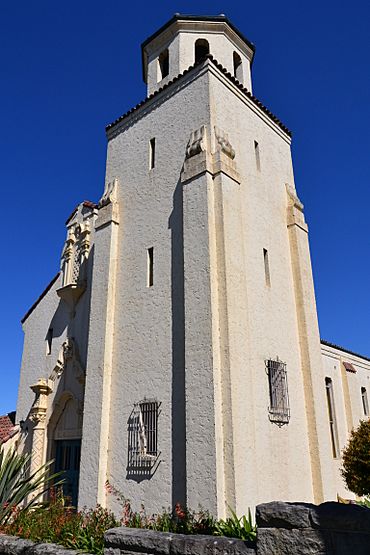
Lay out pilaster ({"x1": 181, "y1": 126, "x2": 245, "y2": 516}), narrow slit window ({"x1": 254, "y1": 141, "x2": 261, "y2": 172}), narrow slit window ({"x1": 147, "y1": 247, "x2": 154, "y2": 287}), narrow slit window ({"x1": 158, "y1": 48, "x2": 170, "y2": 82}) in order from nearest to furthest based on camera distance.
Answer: pilaster ({"x1": 181, "y1": 126, "x2": 245, "y2": 516})
narrow slit window ({"x1": 147, "y1": 247, "x2": 154, "y2": 287})
narrow slit window ({"x1": 254, "y1": 141, "x2": 261, "y2": 172})
narrow slit window ({"x1": 158, "y1": 48, "x2": 170, "y2": 82})

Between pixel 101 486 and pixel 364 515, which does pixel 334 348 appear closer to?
pixel 101 486

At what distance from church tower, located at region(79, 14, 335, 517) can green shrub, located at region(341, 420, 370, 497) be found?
11.0 ft

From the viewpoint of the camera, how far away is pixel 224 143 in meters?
10.8

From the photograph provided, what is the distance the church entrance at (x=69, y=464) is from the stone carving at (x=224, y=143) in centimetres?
892

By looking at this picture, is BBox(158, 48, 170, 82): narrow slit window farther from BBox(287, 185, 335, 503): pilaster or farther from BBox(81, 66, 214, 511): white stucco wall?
BBox(287, 185, 335, 503): pilaster

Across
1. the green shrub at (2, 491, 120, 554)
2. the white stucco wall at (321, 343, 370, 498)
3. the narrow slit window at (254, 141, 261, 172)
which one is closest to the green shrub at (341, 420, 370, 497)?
the white stucco wall at (321, 343, 370, 498)

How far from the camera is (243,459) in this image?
829cm

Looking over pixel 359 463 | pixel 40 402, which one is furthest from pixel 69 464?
pixel 359 463

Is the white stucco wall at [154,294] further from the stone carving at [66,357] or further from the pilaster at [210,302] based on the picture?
the stone carving at [66,357]

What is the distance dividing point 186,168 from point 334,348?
1172 cm

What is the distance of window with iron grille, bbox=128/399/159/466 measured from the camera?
966 centimetres

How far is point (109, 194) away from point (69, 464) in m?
7.92

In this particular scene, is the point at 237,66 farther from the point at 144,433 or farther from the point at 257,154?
the point at 144,433

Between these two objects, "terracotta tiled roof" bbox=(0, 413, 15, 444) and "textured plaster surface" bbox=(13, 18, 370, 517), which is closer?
"textured plaster surface" bbox=(13, 18, 370, 517)
